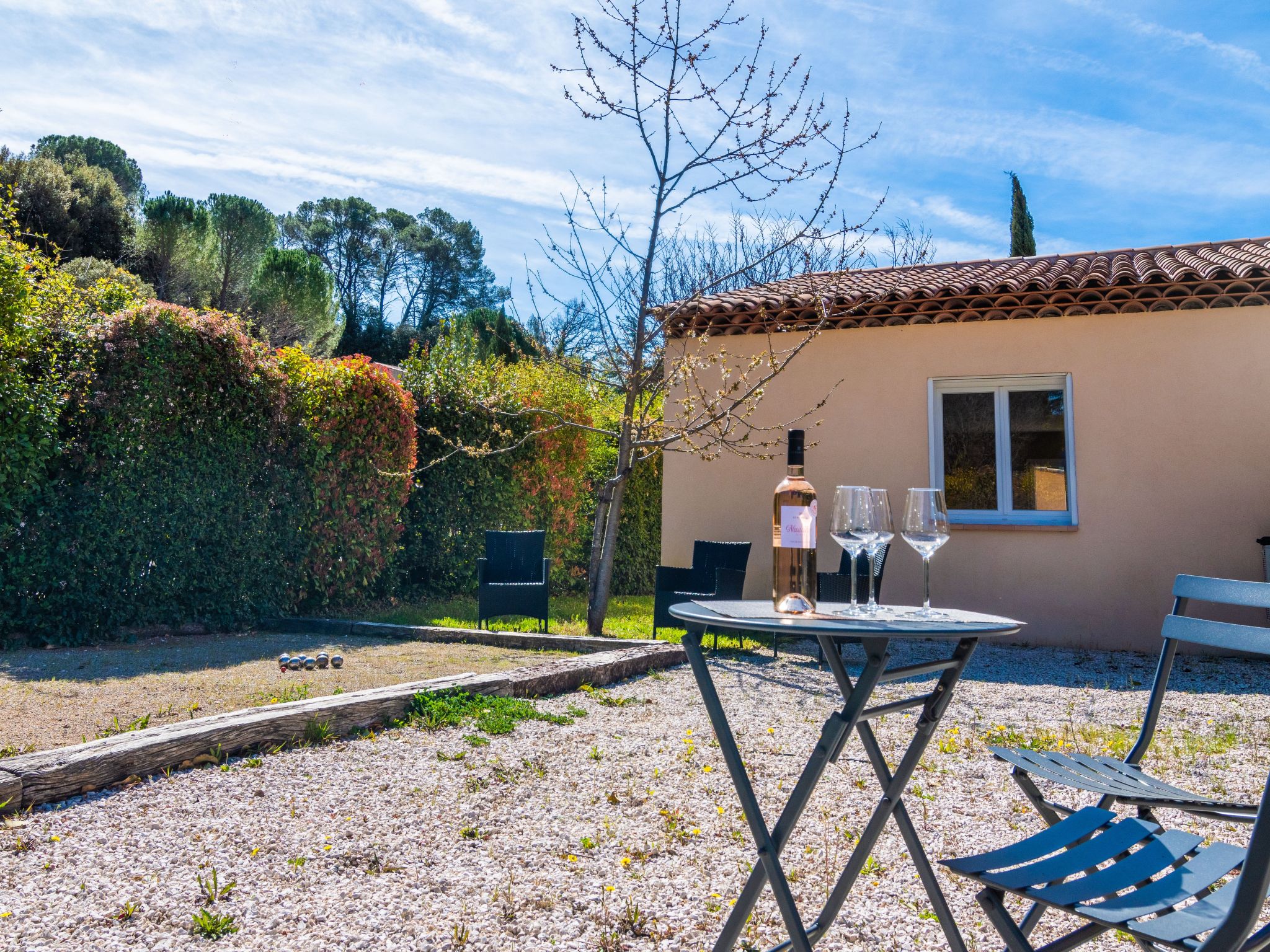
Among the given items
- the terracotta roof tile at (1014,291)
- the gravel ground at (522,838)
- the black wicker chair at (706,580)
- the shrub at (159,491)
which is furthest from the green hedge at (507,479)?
the gravel ground at (522,838)

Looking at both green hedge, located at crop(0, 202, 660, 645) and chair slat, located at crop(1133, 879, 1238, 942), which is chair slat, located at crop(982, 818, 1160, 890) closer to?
chair slat, located at crop(1133, 879, 1238, 942)

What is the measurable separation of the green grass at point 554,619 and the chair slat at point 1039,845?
5.41 meters

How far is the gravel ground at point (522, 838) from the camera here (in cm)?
216

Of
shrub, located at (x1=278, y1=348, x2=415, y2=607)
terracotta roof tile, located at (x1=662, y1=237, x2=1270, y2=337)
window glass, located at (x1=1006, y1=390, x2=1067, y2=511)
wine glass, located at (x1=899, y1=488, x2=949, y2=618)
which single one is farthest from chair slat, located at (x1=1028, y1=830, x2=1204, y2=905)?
shrub, located at (x1=278, y1=348, x2=415, y2=607)

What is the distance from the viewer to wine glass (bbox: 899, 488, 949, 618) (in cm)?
210

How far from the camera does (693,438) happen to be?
349 inches

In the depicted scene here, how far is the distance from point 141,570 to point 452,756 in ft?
14.0

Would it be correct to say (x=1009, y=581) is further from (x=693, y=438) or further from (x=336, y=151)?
(x=336, y=151)

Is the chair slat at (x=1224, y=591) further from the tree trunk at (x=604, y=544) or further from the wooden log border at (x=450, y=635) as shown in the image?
the tree trunk at (x=604, y=544)

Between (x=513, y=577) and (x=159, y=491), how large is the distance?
10.0 ft

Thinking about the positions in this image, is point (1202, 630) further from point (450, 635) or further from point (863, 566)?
point (450, 635)

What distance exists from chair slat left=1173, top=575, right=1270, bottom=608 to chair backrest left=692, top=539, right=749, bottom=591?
5055 millimetres

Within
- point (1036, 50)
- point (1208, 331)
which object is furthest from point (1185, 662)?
point (1036, 50)

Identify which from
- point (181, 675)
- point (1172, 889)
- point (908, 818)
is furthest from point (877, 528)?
point (181, 675)
